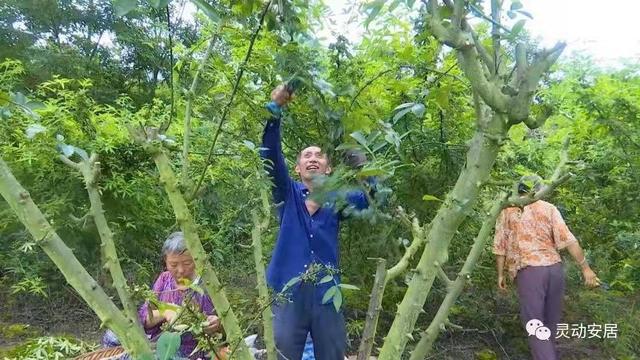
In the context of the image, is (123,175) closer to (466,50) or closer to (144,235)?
(144,235)

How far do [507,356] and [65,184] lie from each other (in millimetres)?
3045

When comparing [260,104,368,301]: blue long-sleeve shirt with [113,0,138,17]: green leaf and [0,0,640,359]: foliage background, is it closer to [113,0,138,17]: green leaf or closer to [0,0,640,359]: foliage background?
[0,0,640,359]: foliage background

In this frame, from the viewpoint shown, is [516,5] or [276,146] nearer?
[516,5]

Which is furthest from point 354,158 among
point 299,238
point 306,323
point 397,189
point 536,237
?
point 536,237

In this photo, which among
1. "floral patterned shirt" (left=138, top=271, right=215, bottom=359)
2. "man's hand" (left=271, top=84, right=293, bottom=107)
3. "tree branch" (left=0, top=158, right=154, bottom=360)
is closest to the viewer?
"tree branch" (left=0, top=158, right=154, bottom=360)

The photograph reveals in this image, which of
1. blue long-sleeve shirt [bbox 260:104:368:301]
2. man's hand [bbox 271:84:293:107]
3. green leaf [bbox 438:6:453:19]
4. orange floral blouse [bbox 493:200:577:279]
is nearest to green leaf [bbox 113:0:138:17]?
green leaf [bbox 438:6:453:19]

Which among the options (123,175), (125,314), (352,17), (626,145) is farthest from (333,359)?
(626,145)

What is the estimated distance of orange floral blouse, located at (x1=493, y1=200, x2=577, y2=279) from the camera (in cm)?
322

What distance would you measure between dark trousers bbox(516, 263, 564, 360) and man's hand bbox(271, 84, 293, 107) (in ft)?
7.53

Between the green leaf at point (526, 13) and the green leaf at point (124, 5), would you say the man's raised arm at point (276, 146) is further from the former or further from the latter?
the green leaf at point (124, 5)

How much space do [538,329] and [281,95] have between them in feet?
8.02

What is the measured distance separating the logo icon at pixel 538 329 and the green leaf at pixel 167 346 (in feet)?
9.19

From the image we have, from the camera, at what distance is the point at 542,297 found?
322 centimetres

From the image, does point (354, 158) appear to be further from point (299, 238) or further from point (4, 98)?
point (299, 238)
